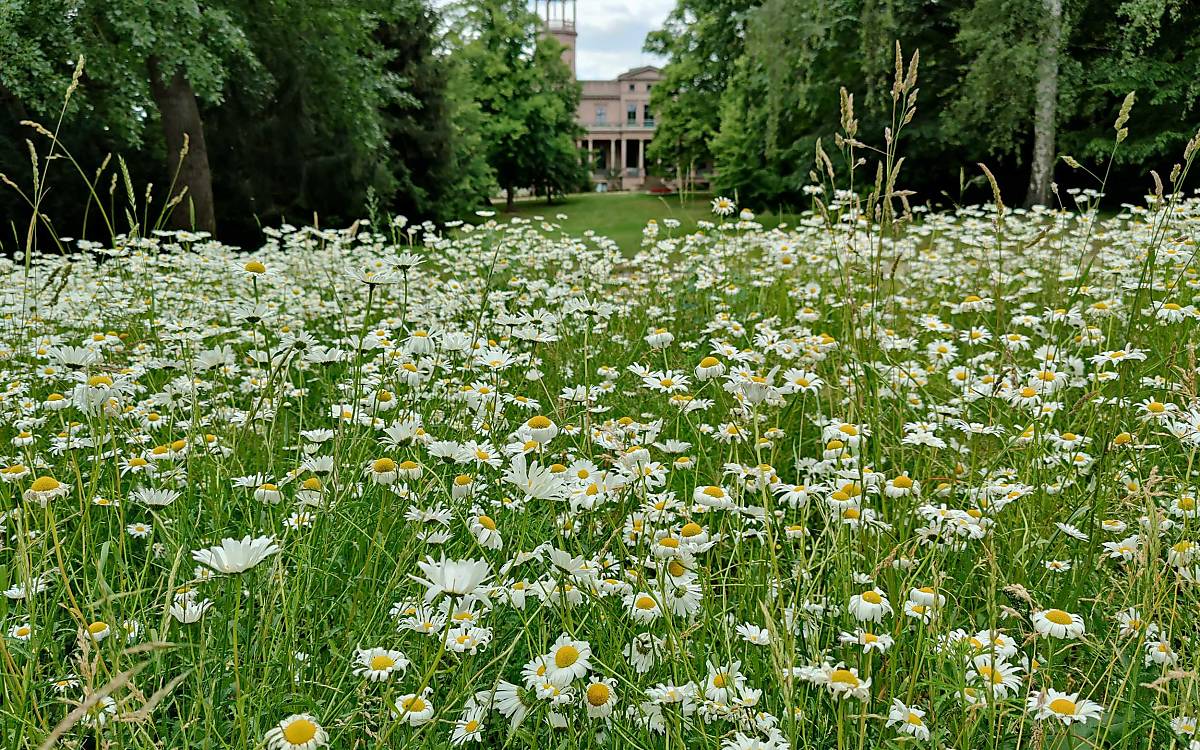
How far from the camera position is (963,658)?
4.63 ft

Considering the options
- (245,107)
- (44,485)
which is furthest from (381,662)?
(245,107)

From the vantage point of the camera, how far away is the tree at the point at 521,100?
29.1 m

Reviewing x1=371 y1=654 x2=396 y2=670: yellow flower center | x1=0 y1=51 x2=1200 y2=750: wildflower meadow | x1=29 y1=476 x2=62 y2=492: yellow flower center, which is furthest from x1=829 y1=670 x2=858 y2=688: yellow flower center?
x1=29 y1=476 x2=62 y2=492: yellow flower center

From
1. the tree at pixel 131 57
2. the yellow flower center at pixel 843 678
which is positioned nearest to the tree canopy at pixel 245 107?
the tree at pixel 131 57

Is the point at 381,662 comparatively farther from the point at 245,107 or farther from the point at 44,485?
the point at 245,107

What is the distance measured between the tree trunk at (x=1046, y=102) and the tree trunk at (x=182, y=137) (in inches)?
451

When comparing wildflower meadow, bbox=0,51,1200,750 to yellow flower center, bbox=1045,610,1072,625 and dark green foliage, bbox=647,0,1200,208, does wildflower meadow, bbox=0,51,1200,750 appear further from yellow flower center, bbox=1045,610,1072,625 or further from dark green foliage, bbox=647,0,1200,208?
dark green foliage, bbox=647,0,1200,208

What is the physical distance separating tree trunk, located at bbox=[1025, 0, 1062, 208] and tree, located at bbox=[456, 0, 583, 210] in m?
19.2

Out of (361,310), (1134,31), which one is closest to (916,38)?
(1134,31)

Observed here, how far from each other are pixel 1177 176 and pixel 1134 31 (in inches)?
434

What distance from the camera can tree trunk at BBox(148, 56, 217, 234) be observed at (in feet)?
32.3

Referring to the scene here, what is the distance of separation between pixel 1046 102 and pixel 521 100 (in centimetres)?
2124

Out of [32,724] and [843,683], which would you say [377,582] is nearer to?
[32,724]

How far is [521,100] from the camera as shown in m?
30.0
